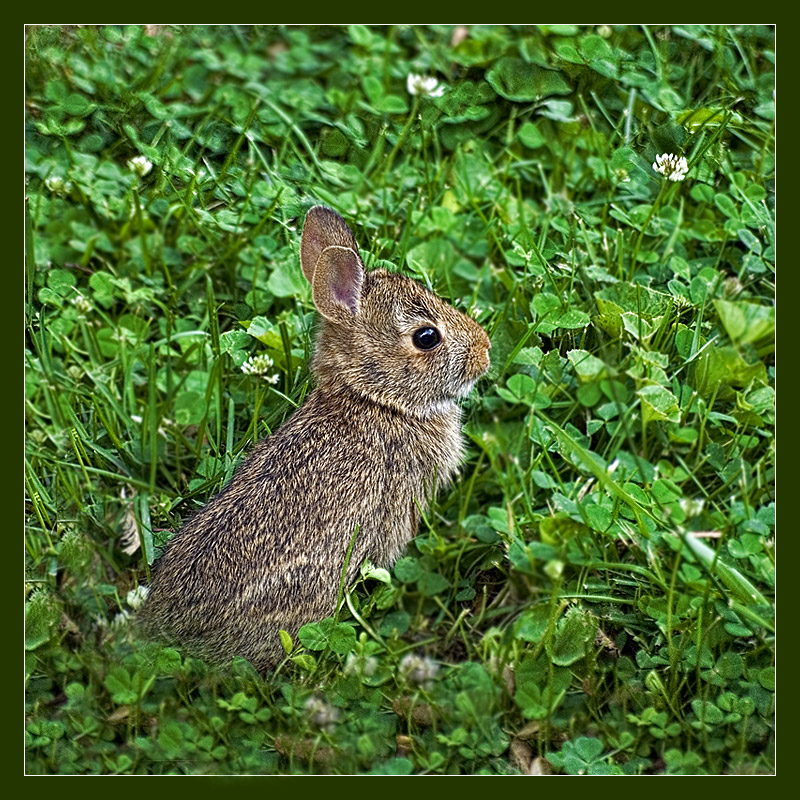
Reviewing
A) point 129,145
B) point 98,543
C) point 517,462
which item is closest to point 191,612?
point 98,543

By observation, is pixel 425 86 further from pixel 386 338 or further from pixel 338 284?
pixel 386 338

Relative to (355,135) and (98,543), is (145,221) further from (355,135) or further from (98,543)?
(98,543)

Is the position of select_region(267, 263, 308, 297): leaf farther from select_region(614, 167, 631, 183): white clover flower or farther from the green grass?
select_region(614, 167, 631, 183): white clover flower

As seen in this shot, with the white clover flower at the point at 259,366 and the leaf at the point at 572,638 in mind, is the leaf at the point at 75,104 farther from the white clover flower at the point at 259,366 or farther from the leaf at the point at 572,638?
the leaf at the point at 572,638

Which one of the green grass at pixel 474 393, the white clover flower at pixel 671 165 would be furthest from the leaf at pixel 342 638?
the white clover flower at pixel 671 165

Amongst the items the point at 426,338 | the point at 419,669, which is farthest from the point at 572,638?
the point at 426,338
